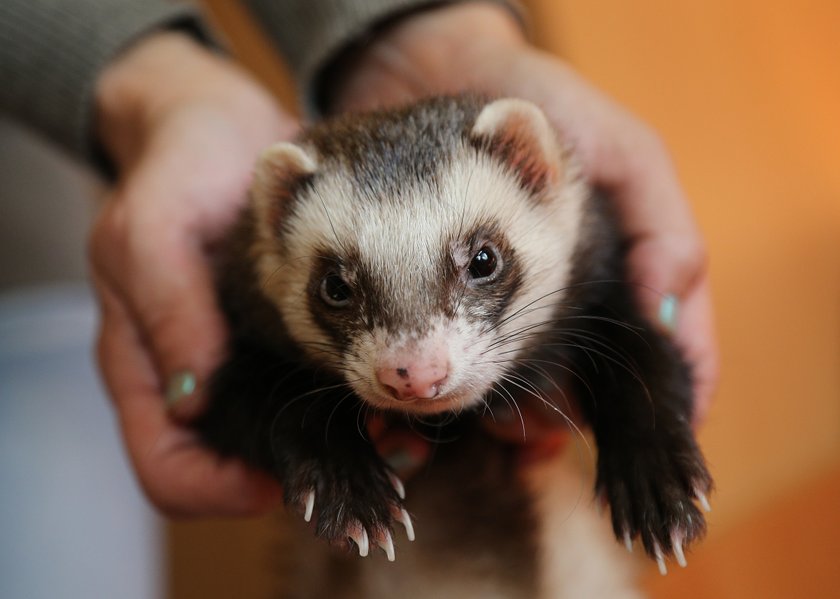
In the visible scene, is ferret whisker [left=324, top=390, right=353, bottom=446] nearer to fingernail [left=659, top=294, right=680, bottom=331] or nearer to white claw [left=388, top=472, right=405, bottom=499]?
white claw [left=388, top=472, right=405, bottom=499]

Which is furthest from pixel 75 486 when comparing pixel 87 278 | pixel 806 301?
pixel 806 301

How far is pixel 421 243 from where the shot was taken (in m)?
0.87

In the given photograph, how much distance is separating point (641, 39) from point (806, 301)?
88cm

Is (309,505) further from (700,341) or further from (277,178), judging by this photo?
(700,341)

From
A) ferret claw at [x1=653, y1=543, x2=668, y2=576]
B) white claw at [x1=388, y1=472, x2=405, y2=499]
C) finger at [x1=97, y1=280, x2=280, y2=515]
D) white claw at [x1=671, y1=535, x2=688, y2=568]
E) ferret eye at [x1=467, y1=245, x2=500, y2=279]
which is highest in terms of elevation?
ferret eye at [x1=467, y1=245, x2=500, y2=279]

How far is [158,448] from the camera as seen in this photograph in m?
1.21

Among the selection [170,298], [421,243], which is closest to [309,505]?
[421,243]

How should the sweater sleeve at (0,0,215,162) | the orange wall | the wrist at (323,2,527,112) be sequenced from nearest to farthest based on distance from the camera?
the orange wall, the wrist at (323,2,527,112), the sweater sleeve at (0,0,215,162)

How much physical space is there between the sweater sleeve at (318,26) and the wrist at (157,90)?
0.11 m

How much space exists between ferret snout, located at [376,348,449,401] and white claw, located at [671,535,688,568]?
1.11ft

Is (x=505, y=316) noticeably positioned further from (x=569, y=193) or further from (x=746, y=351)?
(x=746, y=351)

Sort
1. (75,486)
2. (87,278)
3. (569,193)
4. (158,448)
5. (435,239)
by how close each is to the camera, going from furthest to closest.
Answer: (87,278), (75,486), (158,448), (569,193), (435,239)

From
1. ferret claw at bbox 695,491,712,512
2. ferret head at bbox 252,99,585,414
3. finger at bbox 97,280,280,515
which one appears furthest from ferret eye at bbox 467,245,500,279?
finger at bbox 97,280,280,515

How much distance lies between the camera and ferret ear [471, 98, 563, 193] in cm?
97
